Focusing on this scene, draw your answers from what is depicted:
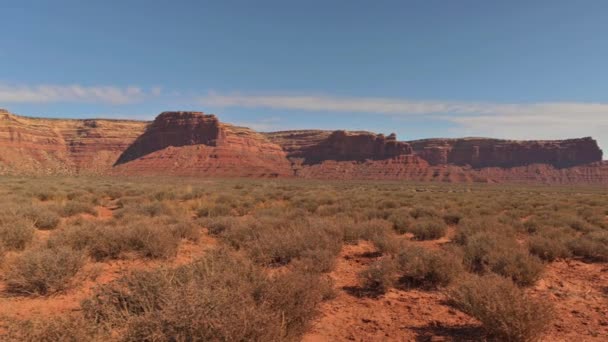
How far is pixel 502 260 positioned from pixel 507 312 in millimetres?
2832

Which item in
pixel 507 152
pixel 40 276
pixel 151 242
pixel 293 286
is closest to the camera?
pixel 293 286

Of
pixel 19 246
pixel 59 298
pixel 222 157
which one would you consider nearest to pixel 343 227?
pixel 59 298

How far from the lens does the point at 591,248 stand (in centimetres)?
802

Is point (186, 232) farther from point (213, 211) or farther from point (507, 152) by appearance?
point (507, 152)

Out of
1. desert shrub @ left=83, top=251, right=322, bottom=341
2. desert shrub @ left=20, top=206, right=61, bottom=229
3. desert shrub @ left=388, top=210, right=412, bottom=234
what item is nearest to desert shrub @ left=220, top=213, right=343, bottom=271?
desert shrub @ left=83, top=251, right=322, bottom=341

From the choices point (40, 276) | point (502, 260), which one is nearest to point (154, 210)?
point (40, 276)

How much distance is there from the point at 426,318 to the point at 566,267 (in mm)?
4774

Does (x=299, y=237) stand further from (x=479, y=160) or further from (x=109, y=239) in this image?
(x=479, y=160)

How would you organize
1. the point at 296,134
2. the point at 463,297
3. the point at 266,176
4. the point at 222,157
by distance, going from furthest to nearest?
the point at 296,134, the point at 222,157, the point at 266,176, the point at 463,297

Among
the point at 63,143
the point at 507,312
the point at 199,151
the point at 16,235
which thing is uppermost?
the point at 63,143

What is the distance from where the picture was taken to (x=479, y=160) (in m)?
125

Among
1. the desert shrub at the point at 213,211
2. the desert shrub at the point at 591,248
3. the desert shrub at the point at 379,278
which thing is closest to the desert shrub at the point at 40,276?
the desert shrub at the point at 379,278

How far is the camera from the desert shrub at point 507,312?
3.69 metres

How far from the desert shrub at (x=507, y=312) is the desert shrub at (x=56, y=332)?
402 cm
